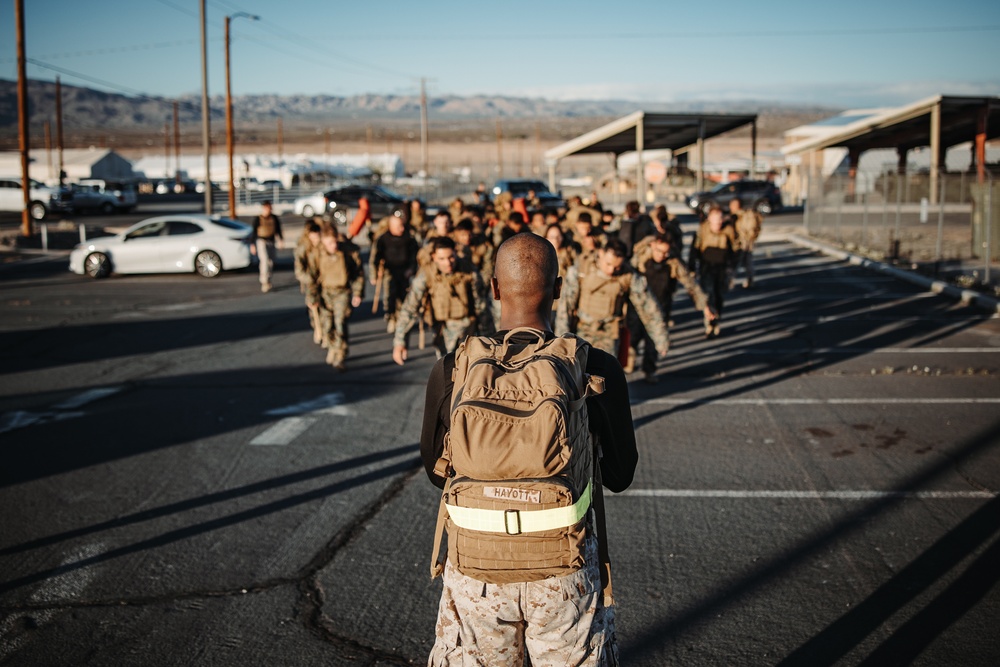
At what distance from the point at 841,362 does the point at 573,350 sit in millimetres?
9587

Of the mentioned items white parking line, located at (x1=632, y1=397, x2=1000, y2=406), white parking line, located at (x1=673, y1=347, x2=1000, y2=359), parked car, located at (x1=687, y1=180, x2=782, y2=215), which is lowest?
white parking line, located at (x1=632, y1=397, x2=1000, y2=406)

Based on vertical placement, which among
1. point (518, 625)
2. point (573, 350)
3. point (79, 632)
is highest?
point (573, 350)

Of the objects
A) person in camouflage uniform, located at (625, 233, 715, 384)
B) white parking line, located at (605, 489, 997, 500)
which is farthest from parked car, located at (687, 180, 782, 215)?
white parking line, located at (605, 489, 997, 500)

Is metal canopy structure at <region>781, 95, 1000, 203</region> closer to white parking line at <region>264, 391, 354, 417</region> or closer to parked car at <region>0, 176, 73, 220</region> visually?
white parking line at <region>264, 391, 354, 417</region>

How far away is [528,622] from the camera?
277 cm

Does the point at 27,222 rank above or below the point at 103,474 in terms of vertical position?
above

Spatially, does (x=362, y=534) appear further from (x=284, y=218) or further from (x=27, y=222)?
(x=284, y=218)

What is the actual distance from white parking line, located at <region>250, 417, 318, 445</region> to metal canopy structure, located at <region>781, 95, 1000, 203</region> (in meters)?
25.4

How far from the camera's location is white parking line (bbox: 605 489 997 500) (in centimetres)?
646

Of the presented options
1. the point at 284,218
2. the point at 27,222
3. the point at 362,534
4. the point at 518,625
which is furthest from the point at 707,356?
the point at 284,218

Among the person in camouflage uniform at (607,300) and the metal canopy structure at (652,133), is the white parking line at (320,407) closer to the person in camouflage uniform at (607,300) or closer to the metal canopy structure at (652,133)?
the person in camouflage uniform at (607,300)

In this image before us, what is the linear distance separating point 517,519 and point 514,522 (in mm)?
12

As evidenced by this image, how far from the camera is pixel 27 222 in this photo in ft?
104

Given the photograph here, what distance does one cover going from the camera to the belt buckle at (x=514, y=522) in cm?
259
